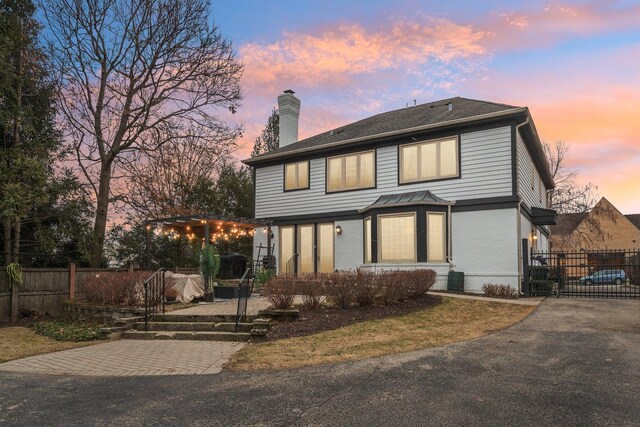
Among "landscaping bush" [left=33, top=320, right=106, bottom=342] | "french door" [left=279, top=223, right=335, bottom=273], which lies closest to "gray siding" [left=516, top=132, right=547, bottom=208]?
"french door" [left=279, top=223, right=335, bottom=273]

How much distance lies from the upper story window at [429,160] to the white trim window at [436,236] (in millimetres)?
1568

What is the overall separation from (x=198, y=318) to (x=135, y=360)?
278cm

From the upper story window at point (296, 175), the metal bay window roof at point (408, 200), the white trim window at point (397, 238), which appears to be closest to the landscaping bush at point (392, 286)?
the white trim window at point (397, 238)

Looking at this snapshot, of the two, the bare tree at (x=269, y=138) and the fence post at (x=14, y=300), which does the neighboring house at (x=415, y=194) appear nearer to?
the fence post at (x=14, y=300)

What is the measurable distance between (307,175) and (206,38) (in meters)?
8.07

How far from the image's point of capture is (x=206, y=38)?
20.2 meters

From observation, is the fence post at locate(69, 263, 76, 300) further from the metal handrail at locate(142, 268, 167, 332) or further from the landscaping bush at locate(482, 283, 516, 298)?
the landscaping bush at locate(482, 283, 516, 298)

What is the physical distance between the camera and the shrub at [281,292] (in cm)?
930

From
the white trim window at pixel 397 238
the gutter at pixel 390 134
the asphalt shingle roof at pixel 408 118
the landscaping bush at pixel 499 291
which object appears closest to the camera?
the landscaping bush at pixel 499 291

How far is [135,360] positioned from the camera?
23.3 feet

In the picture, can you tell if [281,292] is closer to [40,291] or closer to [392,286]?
[392,286]

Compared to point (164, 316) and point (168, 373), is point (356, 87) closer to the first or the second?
point (164, 316)

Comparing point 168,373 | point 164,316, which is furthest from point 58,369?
point 164,316

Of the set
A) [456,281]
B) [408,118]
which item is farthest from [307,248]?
[408,118]
